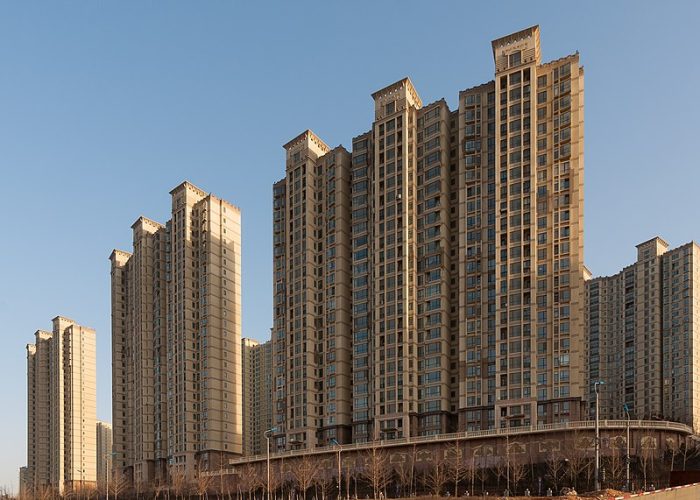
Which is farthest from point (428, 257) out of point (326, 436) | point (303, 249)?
point (326, 436)

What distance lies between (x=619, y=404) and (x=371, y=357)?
89.1 m

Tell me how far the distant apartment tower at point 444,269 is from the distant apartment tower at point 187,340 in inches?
859

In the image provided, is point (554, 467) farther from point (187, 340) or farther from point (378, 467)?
point (187, 340)

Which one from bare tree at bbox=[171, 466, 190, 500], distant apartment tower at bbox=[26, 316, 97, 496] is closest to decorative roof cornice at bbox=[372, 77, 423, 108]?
bare tree at bbox=[171, 466, 190, 500]

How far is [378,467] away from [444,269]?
3091cm

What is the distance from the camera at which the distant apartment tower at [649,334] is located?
15462 centimetres

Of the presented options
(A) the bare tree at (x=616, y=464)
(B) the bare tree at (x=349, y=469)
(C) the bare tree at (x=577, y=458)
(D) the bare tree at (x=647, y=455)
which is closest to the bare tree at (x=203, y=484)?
(B) the bare tree at (x=349, y=469)

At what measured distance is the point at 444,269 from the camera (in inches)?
4067

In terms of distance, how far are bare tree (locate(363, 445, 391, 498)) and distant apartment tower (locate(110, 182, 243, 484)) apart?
46.3m

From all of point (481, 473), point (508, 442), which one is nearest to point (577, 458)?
point (508, 442)

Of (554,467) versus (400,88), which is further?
(400,88)

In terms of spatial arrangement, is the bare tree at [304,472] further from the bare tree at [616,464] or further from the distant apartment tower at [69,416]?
the distant apartment tower at [69,416]

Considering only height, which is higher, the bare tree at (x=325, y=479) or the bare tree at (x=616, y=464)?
the bare tree at (x=616, y=464)

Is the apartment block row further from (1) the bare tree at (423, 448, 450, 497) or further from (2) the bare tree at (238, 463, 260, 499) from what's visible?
(2) the bare tree at (238, 463, 260, 499)
